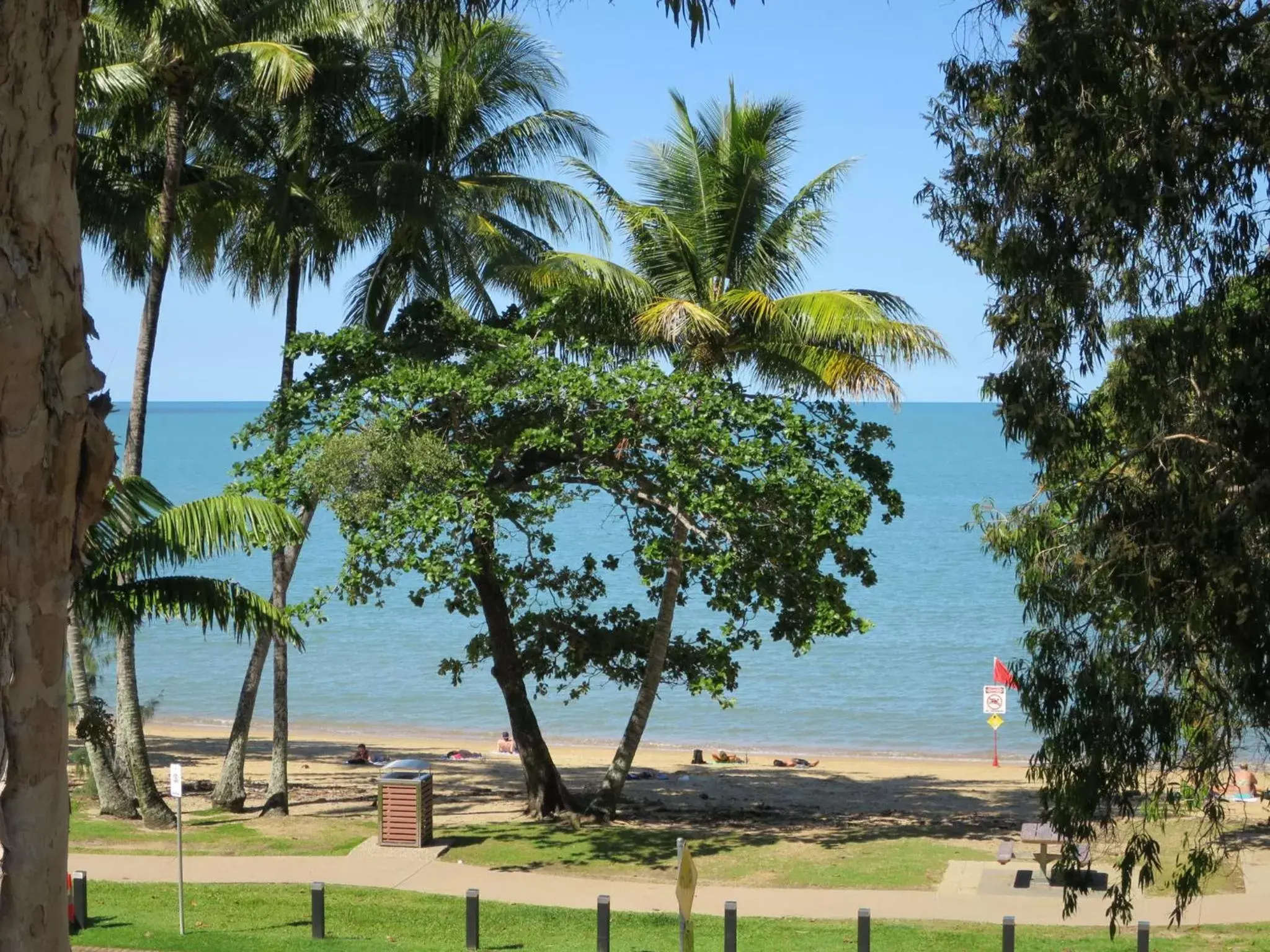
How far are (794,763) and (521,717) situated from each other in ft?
41.7

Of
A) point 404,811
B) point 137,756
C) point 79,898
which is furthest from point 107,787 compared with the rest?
point 79,898

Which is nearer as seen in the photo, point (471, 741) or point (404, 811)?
point (404, 811)

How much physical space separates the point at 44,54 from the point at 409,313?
14622 millimetres

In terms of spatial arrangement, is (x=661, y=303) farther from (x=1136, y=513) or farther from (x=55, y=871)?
(x=55, y=871)

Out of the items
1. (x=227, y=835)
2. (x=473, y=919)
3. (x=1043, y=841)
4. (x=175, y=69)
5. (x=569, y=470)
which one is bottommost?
(x=227, y=835)

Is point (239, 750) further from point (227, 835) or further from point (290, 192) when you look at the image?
point (290, 192)

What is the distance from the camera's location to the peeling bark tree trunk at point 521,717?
19703 millimetres

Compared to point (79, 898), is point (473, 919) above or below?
Result: below

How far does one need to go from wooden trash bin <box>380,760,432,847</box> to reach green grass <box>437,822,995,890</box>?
478 mm

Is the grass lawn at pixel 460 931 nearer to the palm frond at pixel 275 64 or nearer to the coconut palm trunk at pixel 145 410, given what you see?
the coconut palm trunk at pixel 145 410

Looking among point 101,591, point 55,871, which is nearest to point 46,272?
point 55,871

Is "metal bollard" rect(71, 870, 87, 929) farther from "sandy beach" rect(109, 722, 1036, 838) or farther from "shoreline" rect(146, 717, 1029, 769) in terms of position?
"shoreline" rect(146, 717, 1029, 769)

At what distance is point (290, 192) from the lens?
19609 mm

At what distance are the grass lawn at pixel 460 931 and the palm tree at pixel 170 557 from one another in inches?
104
